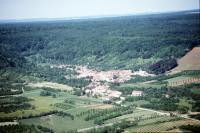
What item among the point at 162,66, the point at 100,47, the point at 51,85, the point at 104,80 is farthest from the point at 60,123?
the point at 100,47

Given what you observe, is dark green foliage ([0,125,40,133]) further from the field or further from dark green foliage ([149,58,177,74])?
dark green foliage ([149,58,177,74])

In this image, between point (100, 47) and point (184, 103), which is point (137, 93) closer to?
point (184, 103)

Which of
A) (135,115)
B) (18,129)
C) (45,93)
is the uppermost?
(18,129)

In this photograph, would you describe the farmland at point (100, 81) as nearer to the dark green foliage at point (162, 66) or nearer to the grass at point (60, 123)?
the dark green foliage at point (162, 66)

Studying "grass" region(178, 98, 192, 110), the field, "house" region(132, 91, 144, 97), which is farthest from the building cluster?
"grass" region(178, 98, 192, 110)

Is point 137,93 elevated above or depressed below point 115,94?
above

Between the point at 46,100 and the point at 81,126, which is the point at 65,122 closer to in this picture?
the point at 81,126

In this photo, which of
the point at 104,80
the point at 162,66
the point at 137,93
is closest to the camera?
the point at 137,93

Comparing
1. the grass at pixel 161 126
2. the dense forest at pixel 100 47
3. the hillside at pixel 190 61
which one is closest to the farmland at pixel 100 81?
the dense forest at pixel 100 47

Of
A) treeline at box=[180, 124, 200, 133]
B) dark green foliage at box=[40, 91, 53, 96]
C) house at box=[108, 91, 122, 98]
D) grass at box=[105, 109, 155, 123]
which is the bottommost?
grass at box=[105, 109, 155, 123]
